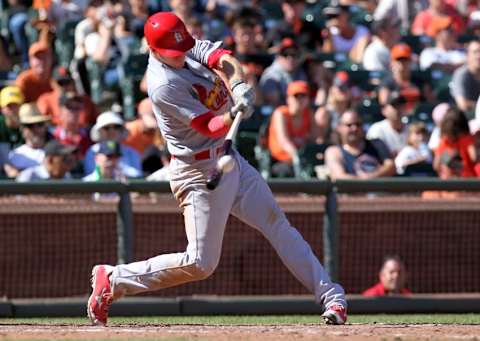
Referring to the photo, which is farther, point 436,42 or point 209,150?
point 436,42

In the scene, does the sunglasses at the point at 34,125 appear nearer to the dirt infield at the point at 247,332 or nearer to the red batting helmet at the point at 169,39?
the dirt infield at the point at 247,332

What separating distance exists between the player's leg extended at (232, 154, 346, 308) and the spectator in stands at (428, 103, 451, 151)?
461 cm

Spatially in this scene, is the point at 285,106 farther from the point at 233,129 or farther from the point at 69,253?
the point at 233,129

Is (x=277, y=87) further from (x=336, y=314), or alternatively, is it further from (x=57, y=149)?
(x=336, y=314)

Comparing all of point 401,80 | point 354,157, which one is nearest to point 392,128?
point 354,157

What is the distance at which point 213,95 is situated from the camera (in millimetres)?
6688

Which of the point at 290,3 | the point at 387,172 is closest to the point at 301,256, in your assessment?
the point at 387,172

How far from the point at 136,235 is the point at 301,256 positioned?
299 cm

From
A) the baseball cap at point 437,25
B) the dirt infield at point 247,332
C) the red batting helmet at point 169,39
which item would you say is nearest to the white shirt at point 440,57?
the baseball cap at point 437,25

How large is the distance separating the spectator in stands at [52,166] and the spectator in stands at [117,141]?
0.32 meters

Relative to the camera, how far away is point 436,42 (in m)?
14.4

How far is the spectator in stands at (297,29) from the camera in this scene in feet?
44.9

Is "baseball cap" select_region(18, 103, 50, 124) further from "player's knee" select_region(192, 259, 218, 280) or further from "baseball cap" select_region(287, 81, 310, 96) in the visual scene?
"player's knee" select_region(192, 259, 218, 280)

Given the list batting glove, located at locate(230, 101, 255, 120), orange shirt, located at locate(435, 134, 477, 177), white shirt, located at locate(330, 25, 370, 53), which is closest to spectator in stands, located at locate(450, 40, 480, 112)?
white shirt, located at locate(330, 25, 370, 53)
